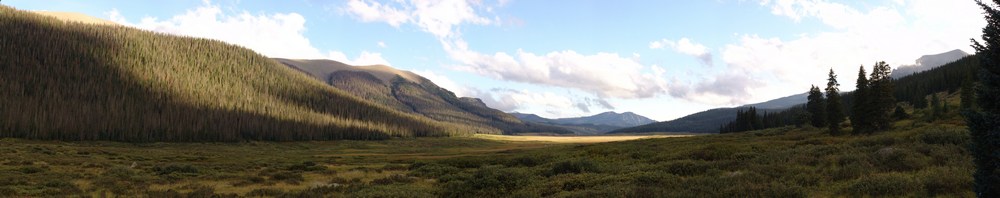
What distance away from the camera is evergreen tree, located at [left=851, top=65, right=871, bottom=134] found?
62344mm

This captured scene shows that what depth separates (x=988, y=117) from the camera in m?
10.8

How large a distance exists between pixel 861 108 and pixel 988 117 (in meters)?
65.2

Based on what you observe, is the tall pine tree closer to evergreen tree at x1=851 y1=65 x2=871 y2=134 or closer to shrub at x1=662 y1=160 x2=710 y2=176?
shrub at x1=662 y1=160 x2=710 y2=176

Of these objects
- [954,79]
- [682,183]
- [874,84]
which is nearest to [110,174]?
[682,183]

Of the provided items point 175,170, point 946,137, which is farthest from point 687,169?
point 175,170

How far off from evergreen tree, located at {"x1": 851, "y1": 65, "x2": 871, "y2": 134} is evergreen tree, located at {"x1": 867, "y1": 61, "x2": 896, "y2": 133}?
59cm

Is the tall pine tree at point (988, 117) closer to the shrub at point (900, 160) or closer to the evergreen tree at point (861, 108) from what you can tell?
the shrub at point (900, 160)

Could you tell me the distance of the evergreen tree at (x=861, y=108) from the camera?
205 feet

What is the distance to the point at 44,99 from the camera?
136375mm

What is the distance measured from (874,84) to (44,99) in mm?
199402

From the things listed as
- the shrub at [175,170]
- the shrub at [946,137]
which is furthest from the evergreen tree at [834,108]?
the shrub at [175,170]

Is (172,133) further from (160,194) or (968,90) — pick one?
(968,90)

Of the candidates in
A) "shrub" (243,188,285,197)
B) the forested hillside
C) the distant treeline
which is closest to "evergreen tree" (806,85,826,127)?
the distant treeline

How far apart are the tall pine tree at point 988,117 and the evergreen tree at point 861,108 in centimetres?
6222
